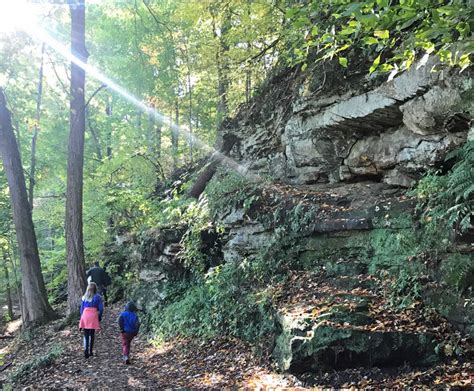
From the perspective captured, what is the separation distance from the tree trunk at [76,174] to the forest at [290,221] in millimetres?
46

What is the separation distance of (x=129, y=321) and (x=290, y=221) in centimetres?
392

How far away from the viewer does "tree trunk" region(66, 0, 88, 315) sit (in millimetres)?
11922

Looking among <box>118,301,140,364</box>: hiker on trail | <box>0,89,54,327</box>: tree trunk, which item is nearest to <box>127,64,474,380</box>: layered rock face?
<box>118,301,140,364</box>: hiker on trail

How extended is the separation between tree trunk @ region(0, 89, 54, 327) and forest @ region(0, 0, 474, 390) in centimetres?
5

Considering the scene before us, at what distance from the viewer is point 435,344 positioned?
506 centimetres

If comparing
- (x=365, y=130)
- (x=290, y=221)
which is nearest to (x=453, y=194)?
(x=365, y=130)

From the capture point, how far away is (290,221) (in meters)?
8.17

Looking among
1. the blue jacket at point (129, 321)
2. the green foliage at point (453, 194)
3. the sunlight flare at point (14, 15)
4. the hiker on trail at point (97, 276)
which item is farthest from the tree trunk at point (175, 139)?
the green foliage at point (453, 194)

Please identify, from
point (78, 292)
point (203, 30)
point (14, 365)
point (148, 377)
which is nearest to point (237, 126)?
point (203, 30)

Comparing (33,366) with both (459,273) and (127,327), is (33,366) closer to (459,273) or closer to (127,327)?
(127,327)

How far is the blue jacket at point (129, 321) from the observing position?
7.86 meters

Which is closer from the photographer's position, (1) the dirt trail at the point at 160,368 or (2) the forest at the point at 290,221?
(2) the forest at the point at 290,221

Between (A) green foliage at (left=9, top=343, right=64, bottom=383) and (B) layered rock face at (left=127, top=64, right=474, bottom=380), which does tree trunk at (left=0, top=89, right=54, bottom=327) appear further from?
(A) green foliage at (left=9, top=343, right=64, bottom=383)

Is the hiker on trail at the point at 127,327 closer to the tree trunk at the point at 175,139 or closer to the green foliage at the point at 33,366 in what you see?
the green foliage at the point at 33,366
